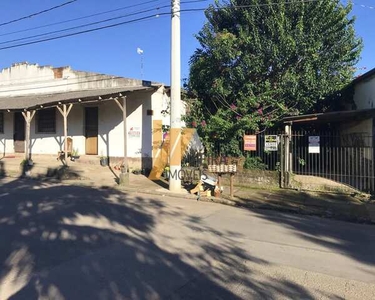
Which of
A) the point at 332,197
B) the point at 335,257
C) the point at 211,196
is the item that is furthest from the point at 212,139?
the point at 335,257

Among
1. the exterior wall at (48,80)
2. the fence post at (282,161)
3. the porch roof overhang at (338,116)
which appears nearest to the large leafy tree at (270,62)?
the porch roof overhang at (338,116)

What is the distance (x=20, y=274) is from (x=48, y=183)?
9754mm

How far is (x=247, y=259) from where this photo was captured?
5.62m

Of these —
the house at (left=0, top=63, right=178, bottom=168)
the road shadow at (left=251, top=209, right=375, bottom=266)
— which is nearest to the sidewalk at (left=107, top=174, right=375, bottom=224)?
the road shadow at (left=251, top=209, right=375, bottom=266)

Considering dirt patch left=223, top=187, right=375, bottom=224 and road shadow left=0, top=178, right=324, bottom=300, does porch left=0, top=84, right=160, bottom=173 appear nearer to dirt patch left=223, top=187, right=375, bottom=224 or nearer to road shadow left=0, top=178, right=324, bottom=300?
dirt patch left=223, top=187, right=375, bottom=224

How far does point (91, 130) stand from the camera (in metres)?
18.4

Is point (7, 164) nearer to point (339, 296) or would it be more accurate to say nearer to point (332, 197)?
point (332, 197)

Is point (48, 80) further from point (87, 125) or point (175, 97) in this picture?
point (175, 97)

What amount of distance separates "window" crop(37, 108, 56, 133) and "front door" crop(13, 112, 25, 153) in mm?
1850

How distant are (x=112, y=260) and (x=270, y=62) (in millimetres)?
11250

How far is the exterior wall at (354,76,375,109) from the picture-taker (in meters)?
14.1

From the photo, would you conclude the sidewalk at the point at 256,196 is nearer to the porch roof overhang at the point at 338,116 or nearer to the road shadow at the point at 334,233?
the road shadow at the point at 334,233

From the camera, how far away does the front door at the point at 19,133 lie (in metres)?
21.6

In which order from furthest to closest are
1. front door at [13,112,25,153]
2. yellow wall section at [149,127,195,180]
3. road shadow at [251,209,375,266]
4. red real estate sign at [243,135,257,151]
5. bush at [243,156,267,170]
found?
front door at [13,112,25,153] → yellow wall section at [149,127,195,180] → bush at [243,156,267,170] → red real estate sign at [243,135,257,151] → road shadow at [251,209,375,266]
